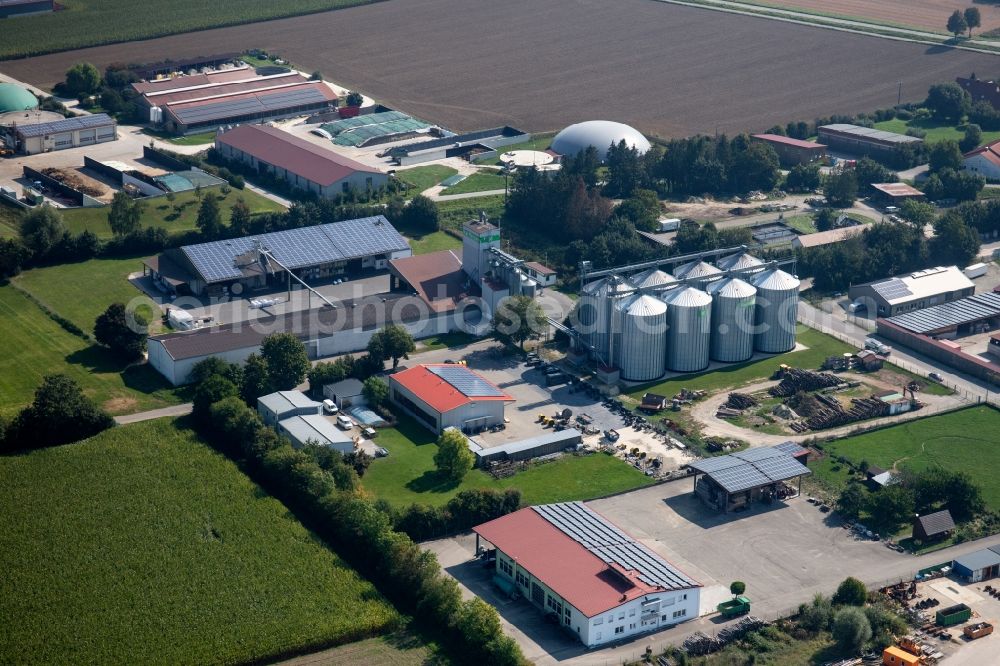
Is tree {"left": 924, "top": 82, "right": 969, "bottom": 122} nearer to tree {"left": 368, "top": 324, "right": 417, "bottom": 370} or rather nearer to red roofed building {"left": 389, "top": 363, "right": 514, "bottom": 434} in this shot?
red roofed building {"left": 389, "top": 363, "right": 514, "bottom": 434}

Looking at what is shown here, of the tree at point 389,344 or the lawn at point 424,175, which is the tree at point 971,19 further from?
the tree at point 389,344

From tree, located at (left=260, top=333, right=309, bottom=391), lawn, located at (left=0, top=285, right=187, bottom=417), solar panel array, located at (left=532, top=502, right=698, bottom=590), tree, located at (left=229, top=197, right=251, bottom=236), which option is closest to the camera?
solar panel array, located at (left=532, top=502, right=698, bottom=590)

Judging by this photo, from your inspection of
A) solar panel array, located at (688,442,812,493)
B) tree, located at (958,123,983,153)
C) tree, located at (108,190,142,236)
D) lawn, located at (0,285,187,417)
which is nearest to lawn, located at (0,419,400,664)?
lawn, located at (0,285,187,417)

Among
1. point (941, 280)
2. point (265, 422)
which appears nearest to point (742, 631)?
point (265, 422)

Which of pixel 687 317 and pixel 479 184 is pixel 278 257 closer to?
pixel 479 184

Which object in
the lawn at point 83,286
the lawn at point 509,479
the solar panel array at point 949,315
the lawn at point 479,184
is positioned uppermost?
the lawn at point 479,184

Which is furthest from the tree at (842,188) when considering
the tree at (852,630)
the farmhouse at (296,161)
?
the tree at (852,630)

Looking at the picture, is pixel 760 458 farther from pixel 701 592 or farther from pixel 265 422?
pixel 265 422
